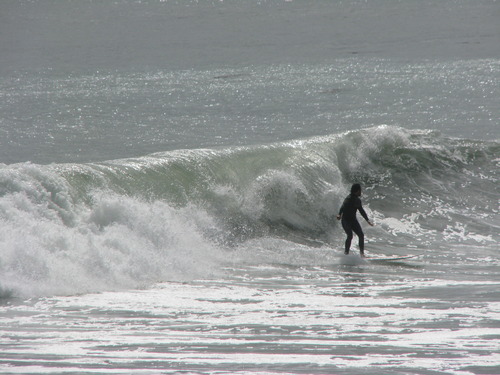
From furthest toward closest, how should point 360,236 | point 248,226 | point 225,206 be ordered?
point 225,206 < point 248,226 < point 360,236

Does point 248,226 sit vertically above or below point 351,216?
below

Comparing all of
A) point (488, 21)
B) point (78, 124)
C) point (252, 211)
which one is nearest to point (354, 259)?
point (252, 211)

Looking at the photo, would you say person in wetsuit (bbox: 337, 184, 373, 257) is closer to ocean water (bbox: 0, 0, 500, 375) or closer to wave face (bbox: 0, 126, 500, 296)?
ocean water (bbox: 0, 0, 500, 375)

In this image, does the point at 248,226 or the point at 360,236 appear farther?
the point at 248,226

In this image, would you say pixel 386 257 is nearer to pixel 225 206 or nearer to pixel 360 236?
pixel 360 236

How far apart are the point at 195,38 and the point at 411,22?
17.1m

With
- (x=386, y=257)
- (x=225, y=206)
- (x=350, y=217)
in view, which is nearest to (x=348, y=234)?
(x=350, y=217)

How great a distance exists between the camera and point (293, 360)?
7082 millimetres

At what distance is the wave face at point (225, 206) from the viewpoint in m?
11.2

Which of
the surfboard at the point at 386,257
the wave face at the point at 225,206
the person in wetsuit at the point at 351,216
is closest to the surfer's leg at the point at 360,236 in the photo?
the person in wetsuit at the point at 351,216

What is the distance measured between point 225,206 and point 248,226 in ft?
1.90

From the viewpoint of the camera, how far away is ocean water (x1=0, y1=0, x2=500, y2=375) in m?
7.67

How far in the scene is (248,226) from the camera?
15.6 m

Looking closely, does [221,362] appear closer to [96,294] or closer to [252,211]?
[96,294]
